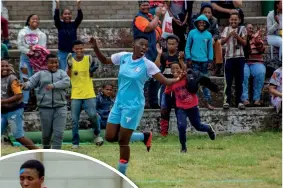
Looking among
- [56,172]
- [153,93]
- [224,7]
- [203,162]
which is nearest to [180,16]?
[224,7]

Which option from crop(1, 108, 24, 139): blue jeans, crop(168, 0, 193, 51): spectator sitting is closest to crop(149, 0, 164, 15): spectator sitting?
crop(168, 0, 193, 51): spectator sitting

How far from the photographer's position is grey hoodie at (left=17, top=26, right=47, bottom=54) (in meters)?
12.1

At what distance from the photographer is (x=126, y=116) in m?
8.70

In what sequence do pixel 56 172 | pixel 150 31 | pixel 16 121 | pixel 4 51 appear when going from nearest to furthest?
pixel 56 172, pixel 16 121, pixel 150 31, pixel 4 51

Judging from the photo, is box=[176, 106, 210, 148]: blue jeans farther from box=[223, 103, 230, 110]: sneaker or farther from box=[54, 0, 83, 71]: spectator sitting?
box=[54, 0, 83, 71]: spectator sitting

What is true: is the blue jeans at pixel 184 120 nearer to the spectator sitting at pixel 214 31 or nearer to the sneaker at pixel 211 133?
the sneaker at pixel 211 133

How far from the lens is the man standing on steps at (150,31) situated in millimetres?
11820

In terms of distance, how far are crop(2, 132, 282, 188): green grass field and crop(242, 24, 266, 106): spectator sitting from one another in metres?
1.03

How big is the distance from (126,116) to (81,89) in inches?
86.9

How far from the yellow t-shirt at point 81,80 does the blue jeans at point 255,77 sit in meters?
2.51

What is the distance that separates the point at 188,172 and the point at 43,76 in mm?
2064

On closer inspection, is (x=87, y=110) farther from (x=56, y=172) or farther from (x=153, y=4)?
(x=56, y=172)

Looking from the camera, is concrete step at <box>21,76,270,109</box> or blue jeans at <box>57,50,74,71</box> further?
concrete step at <box>21,76,270,109</box>

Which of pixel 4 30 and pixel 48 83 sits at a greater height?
pixel 4 30
